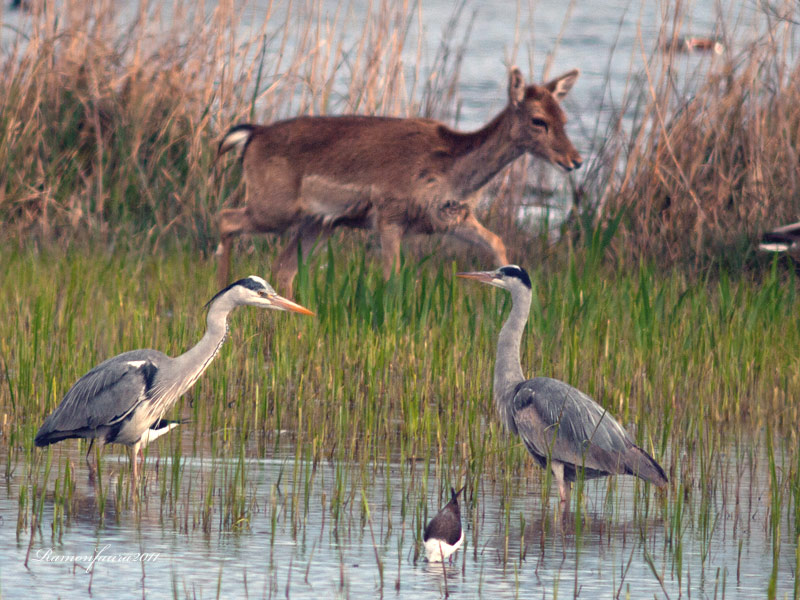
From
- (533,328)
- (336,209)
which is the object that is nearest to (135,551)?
(533,328)

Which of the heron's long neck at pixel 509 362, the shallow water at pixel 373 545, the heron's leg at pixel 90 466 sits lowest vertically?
the shallow water at pixel 373 545

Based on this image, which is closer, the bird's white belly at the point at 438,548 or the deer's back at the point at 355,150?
the bird's white belly at the point at 438,548

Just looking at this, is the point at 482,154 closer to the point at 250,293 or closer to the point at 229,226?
the point at 229,226

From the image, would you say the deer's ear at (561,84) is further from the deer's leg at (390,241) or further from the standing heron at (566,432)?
the standing heron at (566,432)

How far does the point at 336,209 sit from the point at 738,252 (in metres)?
2.82

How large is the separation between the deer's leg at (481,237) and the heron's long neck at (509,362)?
3543 millimetres

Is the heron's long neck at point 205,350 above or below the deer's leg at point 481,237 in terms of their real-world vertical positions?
below

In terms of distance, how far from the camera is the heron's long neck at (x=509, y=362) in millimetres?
5684

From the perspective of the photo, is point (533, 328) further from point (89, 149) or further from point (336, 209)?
point (89, 149)

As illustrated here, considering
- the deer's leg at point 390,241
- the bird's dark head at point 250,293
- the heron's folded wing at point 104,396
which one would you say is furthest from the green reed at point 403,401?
the deer's leg at point 390,241

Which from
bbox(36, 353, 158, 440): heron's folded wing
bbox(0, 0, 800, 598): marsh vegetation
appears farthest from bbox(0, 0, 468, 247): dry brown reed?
bbox(36, 353, 158, 440): heron's folded wing

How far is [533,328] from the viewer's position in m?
7.69

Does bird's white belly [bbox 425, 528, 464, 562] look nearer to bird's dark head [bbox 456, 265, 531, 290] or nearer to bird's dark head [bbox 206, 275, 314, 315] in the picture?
bird's dark head [bbox 206, 275, 314, 315]

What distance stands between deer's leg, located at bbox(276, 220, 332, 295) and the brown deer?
1 centimetres
